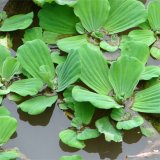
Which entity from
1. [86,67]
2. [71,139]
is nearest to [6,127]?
[71,139]

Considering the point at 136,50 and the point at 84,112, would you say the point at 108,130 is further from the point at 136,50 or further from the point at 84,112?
the point at 136,50

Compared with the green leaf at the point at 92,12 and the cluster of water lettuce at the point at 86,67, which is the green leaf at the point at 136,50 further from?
the green leaf at the point at 92,12

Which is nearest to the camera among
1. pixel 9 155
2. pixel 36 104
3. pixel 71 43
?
pixel 9 155

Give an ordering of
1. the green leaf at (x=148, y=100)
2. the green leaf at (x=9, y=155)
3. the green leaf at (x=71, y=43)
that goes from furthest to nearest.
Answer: the green leaf at (x=71, y=43) < the green leaf at (x=148, y=100) < the green leaf at (x=9, y=155)

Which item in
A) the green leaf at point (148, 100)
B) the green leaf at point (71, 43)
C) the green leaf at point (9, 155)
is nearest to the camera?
the green leaf at point (9, 155)

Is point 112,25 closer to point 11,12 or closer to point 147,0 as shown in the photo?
point 147,0

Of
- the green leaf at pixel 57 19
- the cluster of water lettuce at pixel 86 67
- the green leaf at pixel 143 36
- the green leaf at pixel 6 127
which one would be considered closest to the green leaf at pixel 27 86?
the cluster of water lettuce at pixel 86 67
